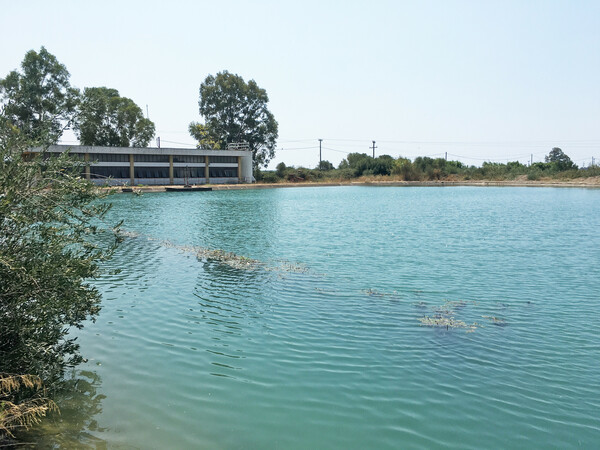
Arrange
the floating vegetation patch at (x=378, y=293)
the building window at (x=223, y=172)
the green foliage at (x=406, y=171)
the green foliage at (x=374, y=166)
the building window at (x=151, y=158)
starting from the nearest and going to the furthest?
the floating vegetation patch at (x=378, y=293) < the building window at (x=151, y=158) < the building window at (x=223, y=172) < the green foliage at (x=406, y=171) < the green foliage at (x=374, y=166)

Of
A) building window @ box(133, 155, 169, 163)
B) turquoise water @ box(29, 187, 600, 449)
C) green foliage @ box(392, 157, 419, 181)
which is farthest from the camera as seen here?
green foliage @ box(392, 157, 419, 181)

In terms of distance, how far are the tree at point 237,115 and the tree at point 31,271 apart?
94569 mm

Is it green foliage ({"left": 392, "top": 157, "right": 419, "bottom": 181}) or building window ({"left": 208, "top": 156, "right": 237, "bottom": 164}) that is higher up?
building window ({"left": 208, "top": 156, "right": 237, "bottom": 164})

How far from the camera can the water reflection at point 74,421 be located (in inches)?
258

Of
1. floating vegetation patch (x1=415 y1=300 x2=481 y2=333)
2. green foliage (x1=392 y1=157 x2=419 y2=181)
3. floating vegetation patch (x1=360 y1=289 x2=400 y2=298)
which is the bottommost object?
floating vegetation patch (x1=415 y1=300 x2=481 y2=333)

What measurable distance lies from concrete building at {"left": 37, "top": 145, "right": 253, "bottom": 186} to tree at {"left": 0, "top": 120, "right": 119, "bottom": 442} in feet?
214

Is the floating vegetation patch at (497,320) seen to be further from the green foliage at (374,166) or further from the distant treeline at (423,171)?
the green foliage at (374,166)

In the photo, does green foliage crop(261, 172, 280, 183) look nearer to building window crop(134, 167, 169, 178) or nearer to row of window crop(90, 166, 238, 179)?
row of window crop(90, 166, 238, 179)

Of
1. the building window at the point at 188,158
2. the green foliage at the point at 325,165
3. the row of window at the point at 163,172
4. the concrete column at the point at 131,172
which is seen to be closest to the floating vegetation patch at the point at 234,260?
the row of window at the point at 163,172

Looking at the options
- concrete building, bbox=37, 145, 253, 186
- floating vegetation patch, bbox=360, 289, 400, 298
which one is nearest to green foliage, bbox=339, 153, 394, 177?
concrete building, bbox=37, 145, 253, 186

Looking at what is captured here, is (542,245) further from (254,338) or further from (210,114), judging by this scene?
(210,114)

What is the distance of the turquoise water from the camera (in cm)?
706

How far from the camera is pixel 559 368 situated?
9062 mm

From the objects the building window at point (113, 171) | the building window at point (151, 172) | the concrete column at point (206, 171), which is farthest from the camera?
the concrete column at point (206, 171)
